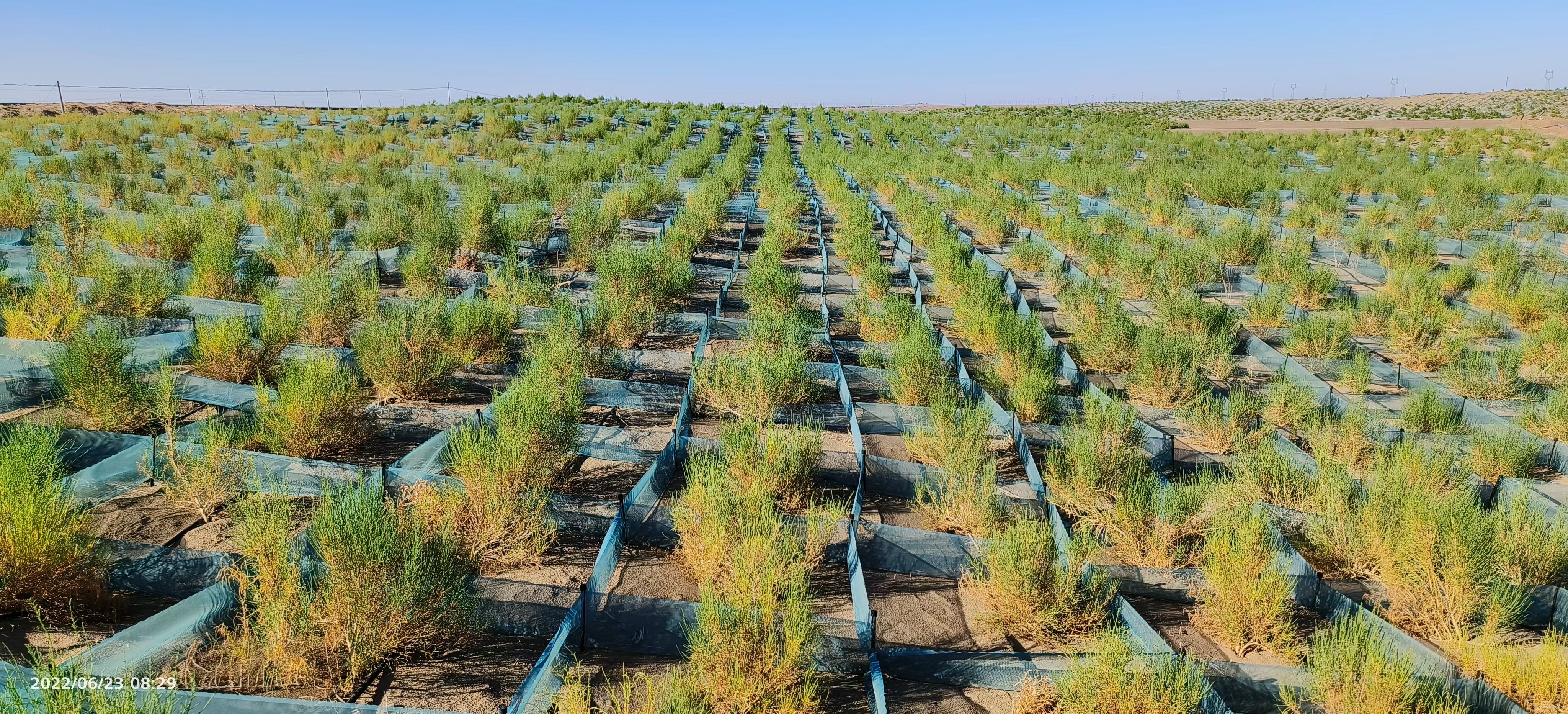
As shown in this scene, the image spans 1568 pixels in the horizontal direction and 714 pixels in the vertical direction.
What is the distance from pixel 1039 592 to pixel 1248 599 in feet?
2.59

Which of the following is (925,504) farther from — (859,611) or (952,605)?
(859,611)

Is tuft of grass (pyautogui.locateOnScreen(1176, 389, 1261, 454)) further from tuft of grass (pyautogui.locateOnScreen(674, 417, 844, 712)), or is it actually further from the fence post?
the fence post

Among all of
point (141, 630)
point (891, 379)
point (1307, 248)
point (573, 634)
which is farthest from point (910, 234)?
point (141, 630)

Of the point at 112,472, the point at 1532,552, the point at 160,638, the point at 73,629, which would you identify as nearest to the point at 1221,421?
the point at 1532,552

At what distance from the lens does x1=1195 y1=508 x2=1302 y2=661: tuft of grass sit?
328 centimetres

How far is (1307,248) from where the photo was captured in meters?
9.05

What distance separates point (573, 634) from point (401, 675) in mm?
577

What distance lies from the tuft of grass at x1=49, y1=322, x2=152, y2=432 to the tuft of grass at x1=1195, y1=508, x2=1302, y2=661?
5190 millimetres

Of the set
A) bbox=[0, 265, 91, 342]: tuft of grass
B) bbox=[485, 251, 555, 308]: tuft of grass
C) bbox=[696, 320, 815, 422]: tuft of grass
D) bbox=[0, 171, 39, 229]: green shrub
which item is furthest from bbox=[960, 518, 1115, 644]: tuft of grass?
bbox=[0, 171, 39, 229]: green shrub

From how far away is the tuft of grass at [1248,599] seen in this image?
10.8 feet

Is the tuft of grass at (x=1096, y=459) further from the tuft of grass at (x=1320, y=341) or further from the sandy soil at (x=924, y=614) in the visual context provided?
the tuft of grass at (x=1320, y=341)

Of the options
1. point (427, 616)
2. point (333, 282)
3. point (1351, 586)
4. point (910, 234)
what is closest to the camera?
A: point (427, 616)

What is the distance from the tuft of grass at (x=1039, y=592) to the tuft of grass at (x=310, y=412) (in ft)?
11.0

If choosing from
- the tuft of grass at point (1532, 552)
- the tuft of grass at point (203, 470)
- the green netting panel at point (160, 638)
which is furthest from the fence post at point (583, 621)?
the tuft of grass at point (1532, 552)
